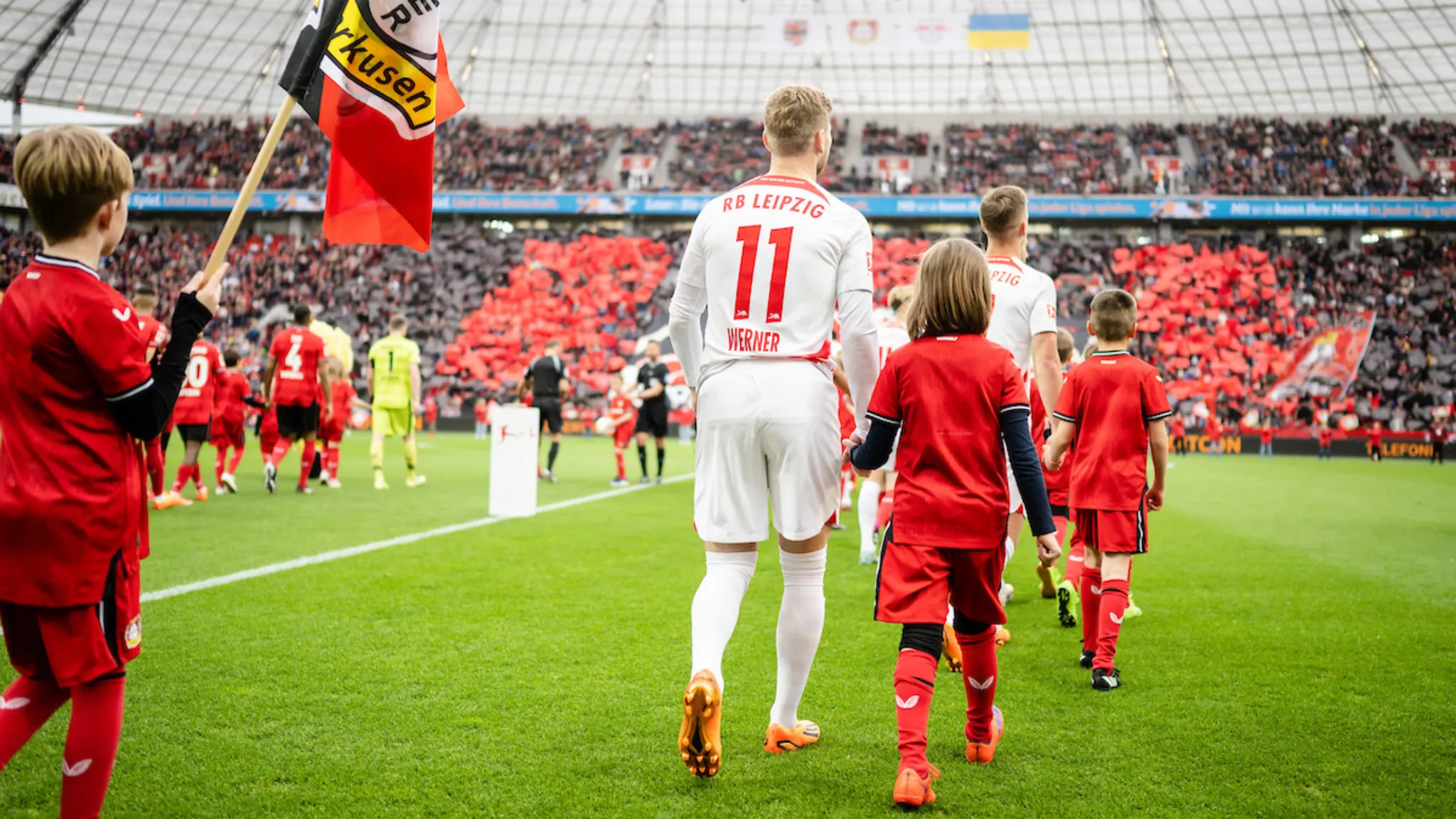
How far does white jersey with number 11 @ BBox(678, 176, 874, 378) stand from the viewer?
311cm

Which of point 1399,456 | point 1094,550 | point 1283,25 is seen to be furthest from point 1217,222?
point 1094,550

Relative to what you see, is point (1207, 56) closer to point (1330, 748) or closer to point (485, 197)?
point (485, 197)

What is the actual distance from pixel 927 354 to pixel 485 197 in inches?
1458

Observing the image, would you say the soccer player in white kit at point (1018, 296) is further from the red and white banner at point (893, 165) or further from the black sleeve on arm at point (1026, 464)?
the red and white banner at point (893, 165)

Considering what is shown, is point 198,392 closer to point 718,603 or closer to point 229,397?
point 229,397

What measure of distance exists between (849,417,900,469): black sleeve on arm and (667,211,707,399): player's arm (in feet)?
1.95

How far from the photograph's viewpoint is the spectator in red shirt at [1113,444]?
444 cm

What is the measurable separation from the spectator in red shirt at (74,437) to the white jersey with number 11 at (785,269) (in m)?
1.51

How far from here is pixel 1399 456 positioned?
83.9ft

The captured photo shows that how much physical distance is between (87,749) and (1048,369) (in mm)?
3836

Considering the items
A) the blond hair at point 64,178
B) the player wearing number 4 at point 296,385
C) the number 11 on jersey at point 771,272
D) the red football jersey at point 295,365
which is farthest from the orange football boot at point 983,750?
the red football jersey at point 295,365

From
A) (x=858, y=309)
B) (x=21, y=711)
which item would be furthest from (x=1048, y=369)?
(x=21, y=711)

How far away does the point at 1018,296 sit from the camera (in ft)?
15.1

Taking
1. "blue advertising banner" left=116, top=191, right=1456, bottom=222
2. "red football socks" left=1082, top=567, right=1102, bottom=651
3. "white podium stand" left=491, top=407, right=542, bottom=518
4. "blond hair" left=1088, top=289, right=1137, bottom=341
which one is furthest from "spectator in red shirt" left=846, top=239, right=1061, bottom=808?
"blue advertising banner" left=116, top=191, right=1456, bottom=222
